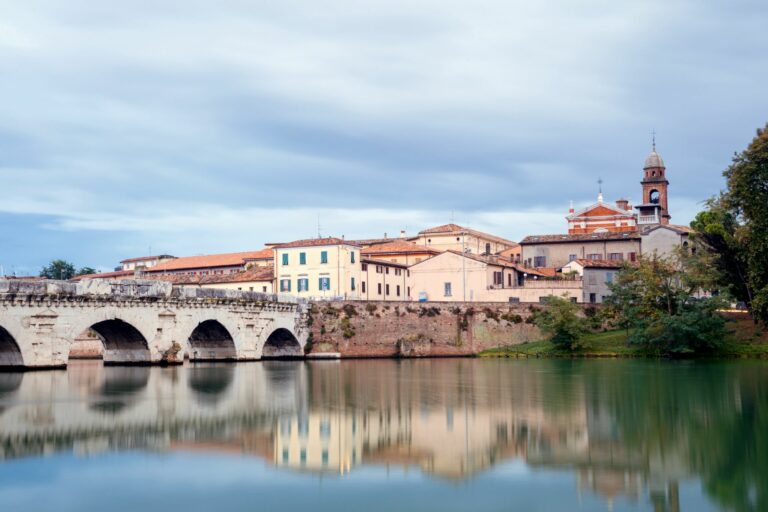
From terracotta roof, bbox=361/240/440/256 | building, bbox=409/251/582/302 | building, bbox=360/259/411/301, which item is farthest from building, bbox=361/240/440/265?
building, bbox=409/251/582/302

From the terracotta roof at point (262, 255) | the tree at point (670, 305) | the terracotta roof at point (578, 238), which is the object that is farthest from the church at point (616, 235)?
the terracotta roof at point (262, 255)

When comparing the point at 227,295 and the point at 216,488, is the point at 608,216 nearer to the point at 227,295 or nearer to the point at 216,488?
the point at 227,295

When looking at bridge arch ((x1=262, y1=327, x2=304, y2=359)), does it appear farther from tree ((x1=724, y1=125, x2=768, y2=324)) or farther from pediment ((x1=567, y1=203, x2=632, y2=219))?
pediment ((x1=567, y1=203, x2=632, y2=219))

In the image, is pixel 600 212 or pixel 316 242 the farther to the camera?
pixel 600 212

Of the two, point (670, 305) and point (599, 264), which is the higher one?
point (599, 264)

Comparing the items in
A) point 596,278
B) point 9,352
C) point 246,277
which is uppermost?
point 246,277

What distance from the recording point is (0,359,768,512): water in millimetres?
15219

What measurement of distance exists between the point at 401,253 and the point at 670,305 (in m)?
30.9

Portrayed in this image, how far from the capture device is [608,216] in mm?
96000

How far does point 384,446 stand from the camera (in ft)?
66.8

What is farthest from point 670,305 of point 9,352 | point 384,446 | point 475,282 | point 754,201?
point 384,446

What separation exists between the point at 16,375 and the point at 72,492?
1033 inches

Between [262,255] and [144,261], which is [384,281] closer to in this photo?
[262,255]

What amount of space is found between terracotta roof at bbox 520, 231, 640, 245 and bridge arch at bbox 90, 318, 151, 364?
46441 millimetres
